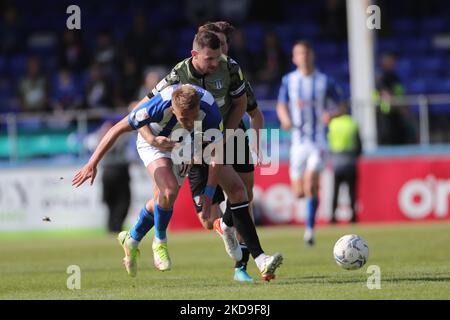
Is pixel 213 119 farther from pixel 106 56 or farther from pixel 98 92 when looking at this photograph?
pixel 106 56

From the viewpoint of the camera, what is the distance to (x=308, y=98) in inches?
594

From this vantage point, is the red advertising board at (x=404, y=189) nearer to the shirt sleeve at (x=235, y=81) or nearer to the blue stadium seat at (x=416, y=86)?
the blue stadium seat at (x=416, y=86)

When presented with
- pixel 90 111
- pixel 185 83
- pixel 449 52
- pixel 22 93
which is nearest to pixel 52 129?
pixel 90 111

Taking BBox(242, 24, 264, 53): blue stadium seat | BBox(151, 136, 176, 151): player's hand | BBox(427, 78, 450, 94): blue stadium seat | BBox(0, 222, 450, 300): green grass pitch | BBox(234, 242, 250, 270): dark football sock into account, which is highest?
BBox(242, 24, 264, 53): blue stadium seat

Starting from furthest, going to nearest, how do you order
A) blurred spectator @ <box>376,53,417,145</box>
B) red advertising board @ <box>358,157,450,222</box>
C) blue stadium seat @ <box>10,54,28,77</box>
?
1. blue stadium seat @ <box>10,54,28,77</box>
2. blurred spectator @ <box>376,53,417,145</box>
3. red advertising board @ <box>358,157,450,222</box>

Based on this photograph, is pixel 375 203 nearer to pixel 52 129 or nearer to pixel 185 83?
pixel 52 129

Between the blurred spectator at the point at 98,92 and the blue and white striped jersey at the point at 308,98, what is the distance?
21.7ft

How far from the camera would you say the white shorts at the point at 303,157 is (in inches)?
588

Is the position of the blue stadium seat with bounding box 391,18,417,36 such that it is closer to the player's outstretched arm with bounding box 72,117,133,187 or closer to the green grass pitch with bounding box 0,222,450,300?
the green grass pitch with bounding box 0,222,450,300

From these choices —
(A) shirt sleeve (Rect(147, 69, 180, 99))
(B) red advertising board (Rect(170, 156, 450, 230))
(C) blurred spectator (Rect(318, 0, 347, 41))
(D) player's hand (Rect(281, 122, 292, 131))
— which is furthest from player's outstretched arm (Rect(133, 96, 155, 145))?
(C) blurred spectator (Rect(318, 0, 347, 41))

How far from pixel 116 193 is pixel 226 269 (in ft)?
26.5

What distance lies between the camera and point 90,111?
65.8ft

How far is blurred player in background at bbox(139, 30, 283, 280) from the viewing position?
9.31 metres

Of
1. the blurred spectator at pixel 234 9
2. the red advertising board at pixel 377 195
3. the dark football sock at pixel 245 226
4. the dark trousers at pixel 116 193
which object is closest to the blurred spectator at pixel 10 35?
the blurred spectator at pixel 234 9
